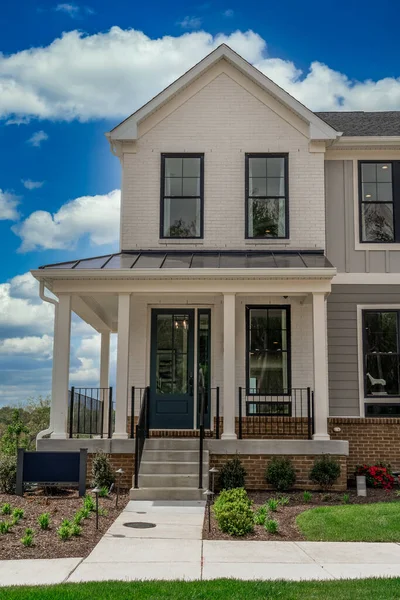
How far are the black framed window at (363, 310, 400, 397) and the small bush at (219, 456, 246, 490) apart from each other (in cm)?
363

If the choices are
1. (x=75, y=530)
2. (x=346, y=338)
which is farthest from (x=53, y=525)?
(x=346, y=338)

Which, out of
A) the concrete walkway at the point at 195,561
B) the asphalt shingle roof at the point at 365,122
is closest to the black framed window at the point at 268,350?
the asphalt shingle roof at the point at 365,122

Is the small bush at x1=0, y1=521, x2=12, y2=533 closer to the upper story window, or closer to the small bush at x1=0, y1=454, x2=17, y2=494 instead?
the small bush at x1=0, y1=454, x2=17, y2=494

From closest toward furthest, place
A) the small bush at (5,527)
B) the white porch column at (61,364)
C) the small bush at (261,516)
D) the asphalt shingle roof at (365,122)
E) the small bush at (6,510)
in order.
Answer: the small bush at (5,527) < the small bush at (261,516) < the small bush at (6,510) < the white porch column at (61,364) < the asphalt shingle roof at (365,122)

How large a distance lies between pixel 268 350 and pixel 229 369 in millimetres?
1513

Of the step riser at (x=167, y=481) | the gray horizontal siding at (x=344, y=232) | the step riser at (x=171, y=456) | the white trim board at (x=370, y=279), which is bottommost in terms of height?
the step riser at (x=167, y=481)

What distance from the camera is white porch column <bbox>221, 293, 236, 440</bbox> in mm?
12305

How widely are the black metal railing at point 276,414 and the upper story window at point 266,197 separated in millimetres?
3384

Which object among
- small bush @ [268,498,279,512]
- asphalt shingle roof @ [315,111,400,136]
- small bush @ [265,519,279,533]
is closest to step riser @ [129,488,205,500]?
small bush @ [268,498,279,512]

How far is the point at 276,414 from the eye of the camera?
1344 centimetres

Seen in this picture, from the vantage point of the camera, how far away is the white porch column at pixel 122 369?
12312 mm

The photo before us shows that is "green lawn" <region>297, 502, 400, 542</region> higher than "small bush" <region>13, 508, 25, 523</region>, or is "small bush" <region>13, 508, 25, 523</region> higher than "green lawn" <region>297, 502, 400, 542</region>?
"small bush" <region>13, 508, 25, 523</region>

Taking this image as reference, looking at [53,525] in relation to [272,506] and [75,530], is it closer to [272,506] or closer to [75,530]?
[75,530]

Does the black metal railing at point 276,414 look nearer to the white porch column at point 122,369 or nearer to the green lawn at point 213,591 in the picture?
the white porch column at point 122,369
